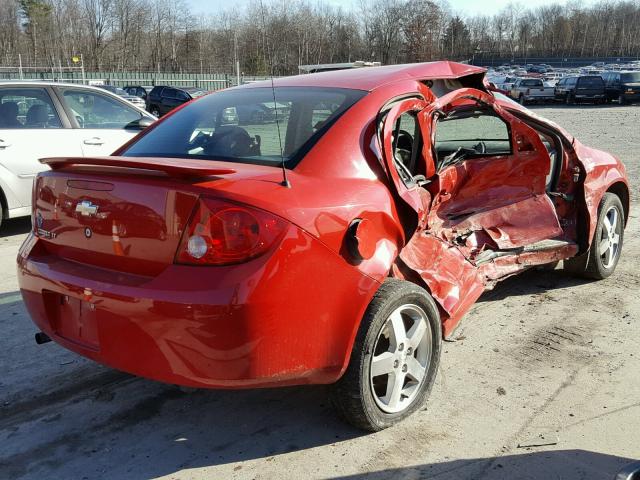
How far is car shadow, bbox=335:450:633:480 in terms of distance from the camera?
2666mm

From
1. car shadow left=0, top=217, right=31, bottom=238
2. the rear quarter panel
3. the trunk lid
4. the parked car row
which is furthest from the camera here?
the parked car row

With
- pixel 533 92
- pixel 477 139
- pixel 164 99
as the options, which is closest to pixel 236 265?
pixel 477 139

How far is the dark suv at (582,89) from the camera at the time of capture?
35281 millimetres

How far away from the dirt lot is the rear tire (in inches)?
33.8

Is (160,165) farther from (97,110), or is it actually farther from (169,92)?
(169,92)

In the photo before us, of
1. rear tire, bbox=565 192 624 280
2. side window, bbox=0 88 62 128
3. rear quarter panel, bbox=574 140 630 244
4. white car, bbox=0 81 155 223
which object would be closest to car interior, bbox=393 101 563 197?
rear quarter panel, bbox=574 140 630 244

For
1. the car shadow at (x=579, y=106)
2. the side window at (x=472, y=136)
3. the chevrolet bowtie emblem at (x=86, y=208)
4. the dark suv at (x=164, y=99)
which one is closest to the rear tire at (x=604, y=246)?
the side window at (x=472, y=136)

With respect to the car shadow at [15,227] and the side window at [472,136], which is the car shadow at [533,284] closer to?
the side window at [472,136]

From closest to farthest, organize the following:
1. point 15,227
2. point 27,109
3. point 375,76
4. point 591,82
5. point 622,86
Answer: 1. point 375,76
2. point 27,109
3. point 15,227
4. point 622,86
5. point 591,82

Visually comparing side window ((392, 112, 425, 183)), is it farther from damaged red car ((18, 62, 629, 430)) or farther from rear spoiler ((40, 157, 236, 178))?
rear spoiler ((40, 157, 236, 178))

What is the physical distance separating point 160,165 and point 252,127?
3.05 feet

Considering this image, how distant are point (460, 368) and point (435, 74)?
178cm

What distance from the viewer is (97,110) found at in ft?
24.5

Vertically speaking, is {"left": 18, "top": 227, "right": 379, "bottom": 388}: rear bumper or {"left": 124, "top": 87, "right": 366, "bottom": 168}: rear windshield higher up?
{"left": 124, "top": 87, "right": 366, "bottom": 168}: rear windshield
